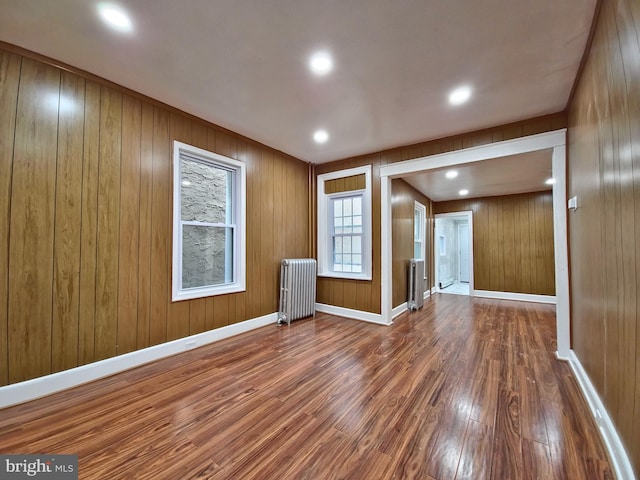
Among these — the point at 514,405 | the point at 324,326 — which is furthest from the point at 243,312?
the point at 514,405

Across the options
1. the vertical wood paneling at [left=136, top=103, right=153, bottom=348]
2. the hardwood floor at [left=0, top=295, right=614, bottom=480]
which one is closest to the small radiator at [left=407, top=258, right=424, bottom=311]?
the hardwood floor at [left=0, top=295, right=614, bottom=480]

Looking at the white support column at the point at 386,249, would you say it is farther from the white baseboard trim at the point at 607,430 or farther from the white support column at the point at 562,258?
the white baseboard trim at the point at 607,430

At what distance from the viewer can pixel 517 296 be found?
571 centimetres

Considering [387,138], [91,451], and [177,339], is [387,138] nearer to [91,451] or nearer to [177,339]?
[177,339]

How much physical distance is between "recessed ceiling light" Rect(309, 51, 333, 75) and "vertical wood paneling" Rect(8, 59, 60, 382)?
2070 mm

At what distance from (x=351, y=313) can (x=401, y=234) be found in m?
1.68

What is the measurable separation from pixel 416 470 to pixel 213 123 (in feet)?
11.8

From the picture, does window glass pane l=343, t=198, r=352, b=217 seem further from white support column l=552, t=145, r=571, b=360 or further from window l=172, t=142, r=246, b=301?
white support column l=552, t=145, r=571, b=360

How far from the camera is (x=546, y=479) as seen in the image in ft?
4.07

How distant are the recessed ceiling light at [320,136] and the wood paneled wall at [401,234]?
1438mm

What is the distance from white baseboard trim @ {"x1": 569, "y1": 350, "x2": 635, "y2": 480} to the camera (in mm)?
1199

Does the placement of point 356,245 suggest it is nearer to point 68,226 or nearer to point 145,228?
point 145,228

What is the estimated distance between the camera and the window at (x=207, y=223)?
2.78 meters

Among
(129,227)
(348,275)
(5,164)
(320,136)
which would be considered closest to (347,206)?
(348,275)
